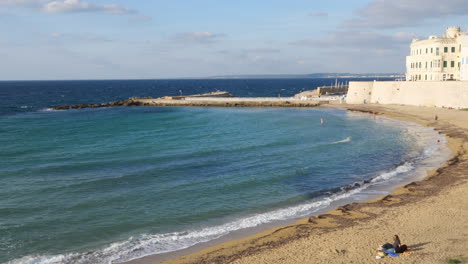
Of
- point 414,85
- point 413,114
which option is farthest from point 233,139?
point 414,85

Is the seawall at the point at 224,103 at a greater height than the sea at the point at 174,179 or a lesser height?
greater

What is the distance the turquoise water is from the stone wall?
10205mm

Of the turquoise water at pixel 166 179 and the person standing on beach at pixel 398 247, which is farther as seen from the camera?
the turquoise water at pixel 166 179

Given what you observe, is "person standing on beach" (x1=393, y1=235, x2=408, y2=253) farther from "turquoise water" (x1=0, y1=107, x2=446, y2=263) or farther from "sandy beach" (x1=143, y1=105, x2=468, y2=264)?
"turquoise water" (x1=0, y1=107, x2=446, y2=263)

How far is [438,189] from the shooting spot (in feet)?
70.3

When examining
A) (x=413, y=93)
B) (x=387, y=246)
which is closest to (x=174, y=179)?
(x=387, y=246)

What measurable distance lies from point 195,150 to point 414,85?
3901 centimetres

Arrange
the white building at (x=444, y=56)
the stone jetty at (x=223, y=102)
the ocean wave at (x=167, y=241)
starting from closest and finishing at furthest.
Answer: the ocean wave at (x=167, y=241), the white building at (x=444, y=56), the stone jetty at (x=223, y=102)

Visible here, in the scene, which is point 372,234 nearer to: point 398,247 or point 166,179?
point 398,247

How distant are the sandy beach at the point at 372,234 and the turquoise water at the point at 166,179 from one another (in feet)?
4.96

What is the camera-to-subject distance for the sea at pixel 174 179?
1634cm

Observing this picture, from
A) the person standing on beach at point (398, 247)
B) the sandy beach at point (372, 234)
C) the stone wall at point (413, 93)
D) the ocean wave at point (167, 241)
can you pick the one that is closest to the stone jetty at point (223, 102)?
the stone wall at point (413, 93)

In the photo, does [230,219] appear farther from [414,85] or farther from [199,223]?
[414,85]

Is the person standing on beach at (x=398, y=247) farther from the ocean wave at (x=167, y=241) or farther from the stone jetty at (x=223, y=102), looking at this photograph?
the stone jetty at (x=223, y=102)
